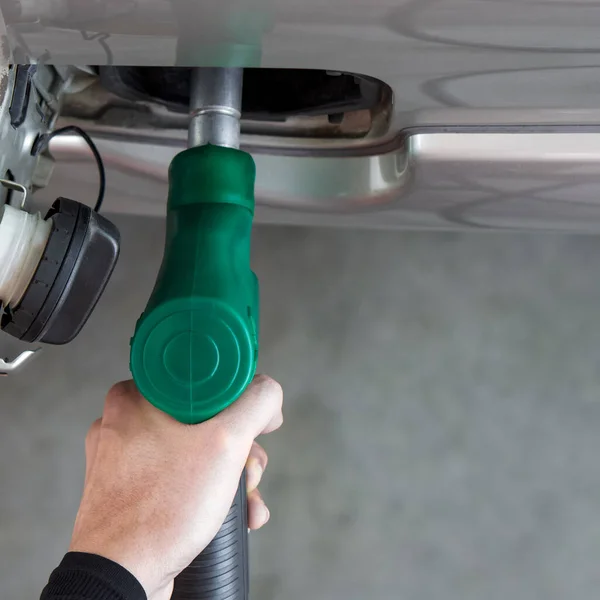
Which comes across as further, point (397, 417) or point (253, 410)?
point (397, 417)

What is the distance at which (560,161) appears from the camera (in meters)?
0.65

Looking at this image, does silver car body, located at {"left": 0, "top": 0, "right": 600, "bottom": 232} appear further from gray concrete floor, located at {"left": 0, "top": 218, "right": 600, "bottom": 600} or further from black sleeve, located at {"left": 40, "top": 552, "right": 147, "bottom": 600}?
black sleeve, located at {"left": 40, "top": 552, "right": 147, "bottom": 600}

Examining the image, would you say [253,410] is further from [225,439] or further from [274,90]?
[274,90]

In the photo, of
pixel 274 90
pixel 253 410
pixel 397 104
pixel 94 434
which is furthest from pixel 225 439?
pixel 274 90

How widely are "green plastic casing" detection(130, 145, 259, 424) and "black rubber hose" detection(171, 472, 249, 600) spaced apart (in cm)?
14

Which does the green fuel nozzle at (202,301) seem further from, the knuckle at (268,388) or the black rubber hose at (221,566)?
the black rubber hose at (221,566)

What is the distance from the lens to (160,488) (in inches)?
19.6

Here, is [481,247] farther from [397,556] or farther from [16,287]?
[16,287]

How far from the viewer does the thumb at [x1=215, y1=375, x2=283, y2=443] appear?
507 millimetres

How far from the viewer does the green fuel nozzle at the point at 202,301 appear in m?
0.48

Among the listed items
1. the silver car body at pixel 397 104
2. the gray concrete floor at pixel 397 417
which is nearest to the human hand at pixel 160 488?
the silver car body at pixel 397 104

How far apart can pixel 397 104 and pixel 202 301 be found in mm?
266

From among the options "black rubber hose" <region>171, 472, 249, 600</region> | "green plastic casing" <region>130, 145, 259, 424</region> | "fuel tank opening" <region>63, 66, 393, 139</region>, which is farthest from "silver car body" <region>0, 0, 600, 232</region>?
"black rubber hose" <region>171, 472, 249, 600</region>

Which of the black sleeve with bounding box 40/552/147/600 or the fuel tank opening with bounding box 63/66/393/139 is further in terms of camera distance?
the fuel tank opening with bounding box 63/66/393/139
